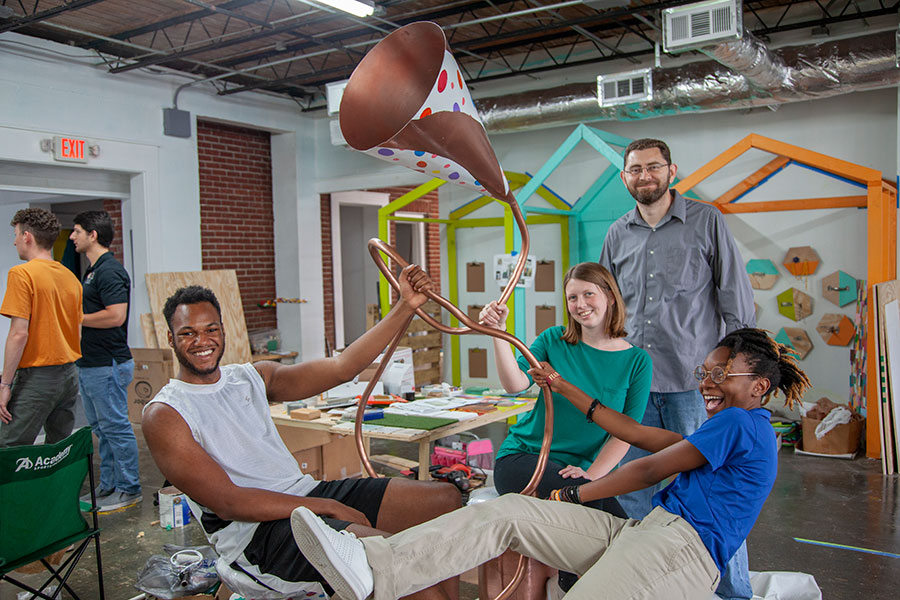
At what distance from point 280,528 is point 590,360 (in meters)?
1.21

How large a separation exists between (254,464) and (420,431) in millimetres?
1221

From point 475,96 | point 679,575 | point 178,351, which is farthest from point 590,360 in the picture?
point 475,96

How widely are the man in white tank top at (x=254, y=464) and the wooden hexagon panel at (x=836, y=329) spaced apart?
480cm

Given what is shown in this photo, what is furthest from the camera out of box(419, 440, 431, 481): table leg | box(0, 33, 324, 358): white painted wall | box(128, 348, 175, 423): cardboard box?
box(128, 348, 175, 423): cardboard box

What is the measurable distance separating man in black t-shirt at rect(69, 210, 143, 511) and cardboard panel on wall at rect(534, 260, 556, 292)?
167 inches

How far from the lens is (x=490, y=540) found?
79.0 inches

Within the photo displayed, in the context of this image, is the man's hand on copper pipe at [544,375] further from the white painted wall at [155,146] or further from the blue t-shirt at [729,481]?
the white painted wall at [155,146]

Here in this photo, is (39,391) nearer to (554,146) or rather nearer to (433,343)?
(433,343)

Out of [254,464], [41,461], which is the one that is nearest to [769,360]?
[254,464]

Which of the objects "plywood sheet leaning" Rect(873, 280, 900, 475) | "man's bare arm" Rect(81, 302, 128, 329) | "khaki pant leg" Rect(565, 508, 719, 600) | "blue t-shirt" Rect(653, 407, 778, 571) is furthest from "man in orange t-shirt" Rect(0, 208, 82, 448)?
"plywood sheet leaning" Rect(873, 280, 900, 475)

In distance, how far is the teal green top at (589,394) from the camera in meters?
2.54

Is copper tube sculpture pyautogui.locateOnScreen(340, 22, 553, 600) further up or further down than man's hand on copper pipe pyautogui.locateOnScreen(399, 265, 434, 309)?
further up

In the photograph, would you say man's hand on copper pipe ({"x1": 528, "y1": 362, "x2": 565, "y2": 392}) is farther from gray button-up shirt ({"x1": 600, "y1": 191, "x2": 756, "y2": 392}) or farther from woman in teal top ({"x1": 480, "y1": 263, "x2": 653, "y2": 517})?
gray button-up shirt ({"x1": 600, "y1": 191, "x2": 756, "y2": 392})

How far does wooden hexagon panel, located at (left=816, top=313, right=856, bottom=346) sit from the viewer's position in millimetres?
5934
